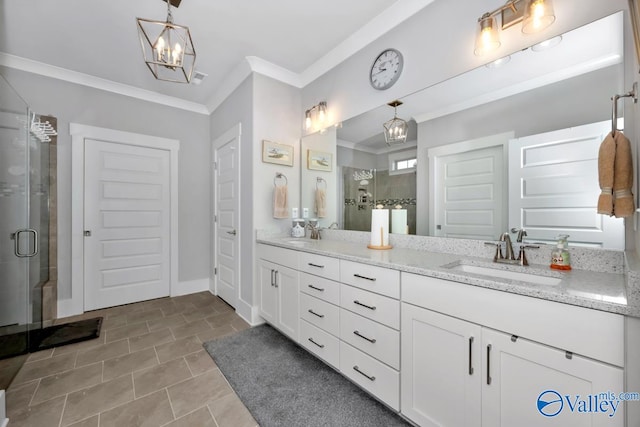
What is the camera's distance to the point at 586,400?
86 cm

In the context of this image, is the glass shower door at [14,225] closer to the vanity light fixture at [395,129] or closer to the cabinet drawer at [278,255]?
the cabinet drawer at [278,255]

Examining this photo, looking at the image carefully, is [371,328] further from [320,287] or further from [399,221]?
[399,221]

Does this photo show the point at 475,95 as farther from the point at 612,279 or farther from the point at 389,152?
the point at 612,279

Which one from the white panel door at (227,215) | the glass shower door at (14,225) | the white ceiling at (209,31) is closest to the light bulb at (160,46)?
the white ceiling at (209,31)

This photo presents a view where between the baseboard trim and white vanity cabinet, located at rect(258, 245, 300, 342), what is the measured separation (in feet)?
5.13

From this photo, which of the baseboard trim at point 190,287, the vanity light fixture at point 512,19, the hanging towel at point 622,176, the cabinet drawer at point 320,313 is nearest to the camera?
the hanging towel at point 622,176

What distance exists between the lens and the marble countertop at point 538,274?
85 cm

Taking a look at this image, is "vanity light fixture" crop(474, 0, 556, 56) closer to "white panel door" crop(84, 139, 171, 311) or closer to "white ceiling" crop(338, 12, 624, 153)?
"white ceiling" crop(338, 12, 624, 153)

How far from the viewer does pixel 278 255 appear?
2305 millimetres

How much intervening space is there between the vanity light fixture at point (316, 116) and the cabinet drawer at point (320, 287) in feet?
5.14

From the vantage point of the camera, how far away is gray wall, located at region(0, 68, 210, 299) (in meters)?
2.79

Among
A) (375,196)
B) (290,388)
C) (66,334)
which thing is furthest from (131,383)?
(375,196)

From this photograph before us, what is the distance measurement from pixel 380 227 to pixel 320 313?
0.77m

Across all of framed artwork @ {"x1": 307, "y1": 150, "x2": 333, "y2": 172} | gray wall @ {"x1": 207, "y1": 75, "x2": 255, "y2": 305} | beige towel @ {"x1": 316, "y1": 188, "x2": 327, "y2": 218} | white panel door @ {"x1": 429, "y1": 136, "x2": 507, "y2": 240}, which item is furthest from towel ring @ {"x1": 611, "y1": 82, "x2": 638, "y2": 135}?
gray wall @ {"x1": 207, "y1": 75, "x2": 255, "y2": 305}
